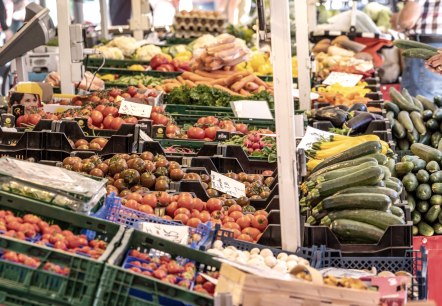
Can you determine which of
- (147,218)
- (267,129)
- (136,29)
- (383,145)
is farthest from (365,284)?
(136,29)

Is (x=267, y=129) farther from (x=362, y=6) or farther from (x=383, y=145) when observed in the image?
(x=362, y=6)

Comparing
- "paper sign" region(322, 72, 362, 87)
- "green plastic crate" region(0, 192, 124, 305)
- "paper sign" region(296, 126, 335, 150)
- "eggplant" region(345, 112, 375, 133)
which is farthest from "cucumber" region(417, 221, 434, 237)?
"paper sign" region(322, 72, 362, 87)

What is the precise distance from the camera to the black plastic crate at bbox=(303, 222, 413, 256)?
4754 mm

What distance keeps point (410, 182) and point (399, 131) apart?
1.57 metres

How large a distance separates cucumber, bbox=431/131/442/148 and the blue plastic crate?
3602 millimetres

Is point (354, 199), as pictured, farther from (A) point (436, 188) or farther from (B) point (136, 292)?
(B) point (136, 292)

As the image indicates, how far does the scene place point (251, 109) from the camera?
802cm

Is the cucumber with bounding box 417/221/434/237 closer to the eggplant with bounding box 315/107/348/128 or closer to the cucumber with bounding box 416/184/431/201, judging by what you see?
the cucumber with bounding box 416/184/431/201

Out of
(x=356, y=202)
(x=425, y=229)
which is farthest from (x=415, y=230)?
(x=356, y=202)

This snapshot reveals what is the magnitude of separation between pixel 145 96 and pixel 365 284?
14.4 feet

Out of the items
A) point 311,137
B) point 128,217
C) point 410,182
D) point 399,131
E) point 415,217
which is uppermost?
point 311,137

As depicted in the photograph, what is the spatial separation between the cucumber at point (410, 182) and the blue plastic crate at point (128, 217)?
81.8 inches

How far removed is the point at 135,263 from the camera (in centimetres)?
393

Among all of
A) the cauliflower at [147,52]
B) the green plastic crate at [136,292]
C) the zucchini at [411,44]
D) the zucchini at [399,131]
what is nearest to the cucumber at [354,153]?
the zucchini at [399,131]
